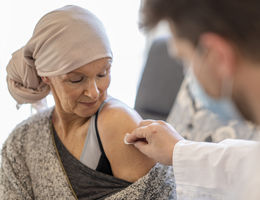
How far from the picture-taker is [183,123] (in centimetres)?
222

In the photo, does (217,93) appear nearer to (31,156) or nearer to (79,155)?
(79,155)

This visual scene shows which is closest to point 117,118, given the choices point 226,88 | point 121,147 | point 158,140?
Answer: point 121,147

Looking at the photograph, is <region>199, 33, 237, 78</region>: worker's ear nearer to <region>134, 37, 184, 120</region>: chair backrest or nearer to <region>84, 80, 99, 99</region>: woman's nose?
<region>84, 80, 99, 99</region>: woman's nose

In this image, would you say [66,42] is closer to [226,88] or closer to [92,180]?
[92,180]

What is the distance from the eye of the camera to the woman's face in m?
1.28

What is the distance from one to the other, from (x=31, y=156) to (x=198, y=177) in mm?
657

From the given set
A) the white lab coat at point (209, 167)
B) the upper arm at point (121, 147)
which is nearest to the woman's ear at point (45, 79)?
the upper arm at point (121, 147)

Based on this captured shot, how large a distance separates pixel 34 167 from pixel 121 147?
38 cm

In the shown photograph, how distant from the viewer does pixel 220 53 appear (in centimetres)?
68

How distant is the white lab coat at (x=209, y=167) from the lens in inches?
43.4

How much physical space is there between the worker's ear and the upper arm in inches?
25.9

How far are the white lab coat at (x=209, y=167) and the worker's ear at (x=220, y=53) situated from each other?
0.44 metres

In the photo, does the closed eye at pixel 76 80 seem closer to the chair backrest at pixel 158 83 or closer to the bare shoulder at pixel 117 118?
the bare shoulder at pixel 117 118

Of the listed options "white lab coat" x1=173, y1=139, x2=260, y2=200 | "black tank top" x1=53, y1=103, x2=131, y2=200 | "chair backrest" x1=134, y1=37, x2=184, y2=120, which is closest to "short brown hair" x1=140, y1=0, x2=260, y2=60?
"white lab coat" x1=173, y1=139, x2=260, y2=200
